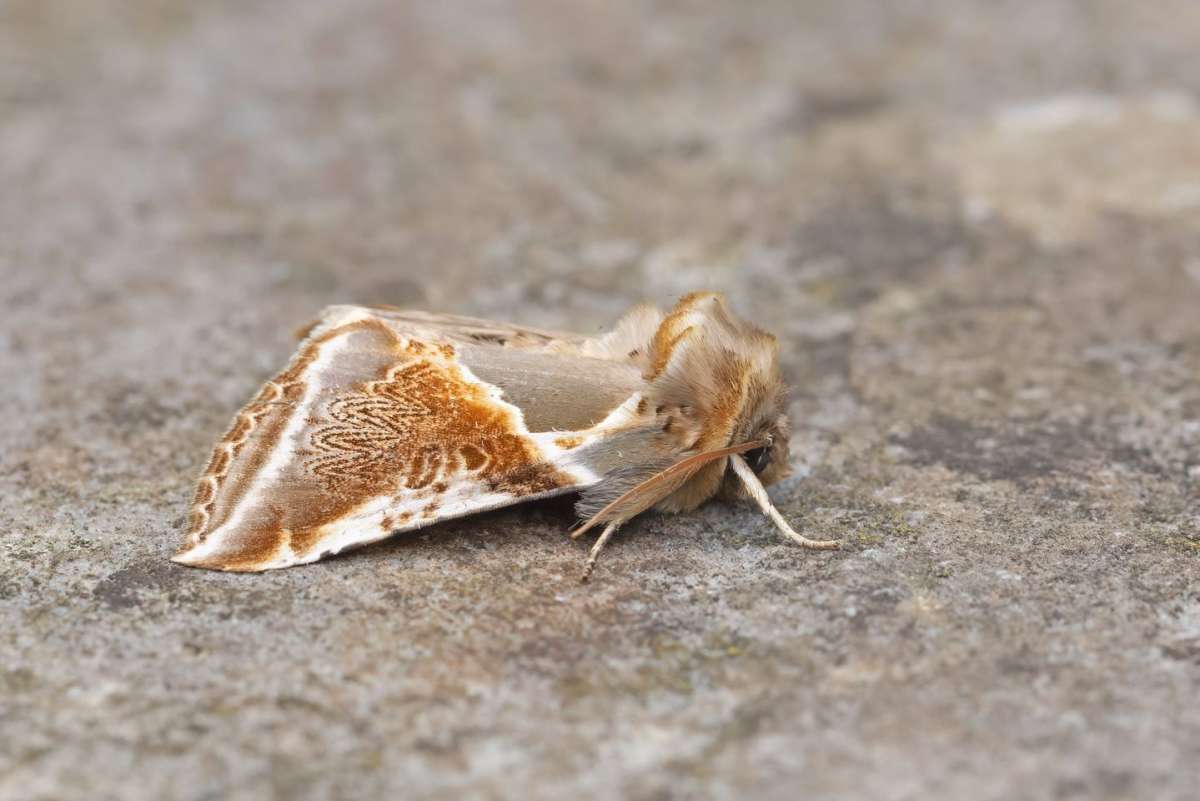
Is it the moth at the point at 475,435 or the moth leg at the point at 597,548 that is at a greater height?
the moth at the point at 475,435

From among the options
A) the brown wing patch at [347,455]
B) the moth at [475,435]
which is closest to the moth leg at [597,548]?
the moth at [475,435]

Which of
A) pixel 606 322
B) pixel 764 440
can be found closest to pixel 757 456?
pixel 764 440

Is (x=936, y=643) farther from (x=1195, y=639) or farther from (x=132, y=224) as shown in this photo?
(x=132, y=224)

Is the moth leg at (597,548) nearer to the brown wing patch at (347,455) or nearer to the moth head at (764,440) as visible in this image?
the brown wing patch at (347,455)

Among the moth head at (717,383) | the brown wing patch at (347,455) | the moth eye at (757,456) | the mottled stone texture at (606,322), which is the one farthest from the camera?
the moth eye at (757,456)

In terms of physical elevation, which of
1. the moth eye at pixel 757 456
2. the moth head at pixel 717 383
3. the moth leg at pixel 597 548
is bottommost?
the moth leg at pixel 597 548

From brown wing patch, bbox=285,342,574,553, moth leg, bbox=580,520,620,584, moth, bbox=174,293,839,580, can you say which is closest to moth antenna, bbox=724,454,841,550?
moth, bbox=174,293,839,580

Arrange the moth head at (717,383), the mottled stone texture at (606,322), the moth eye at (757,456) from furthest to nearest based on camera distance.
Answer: the moth eye at (757,456) < the moth head at (717,383) < the mottled stone texture at (606,322)

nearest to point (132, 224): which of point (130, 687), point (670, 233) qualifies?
point (670, 233)
